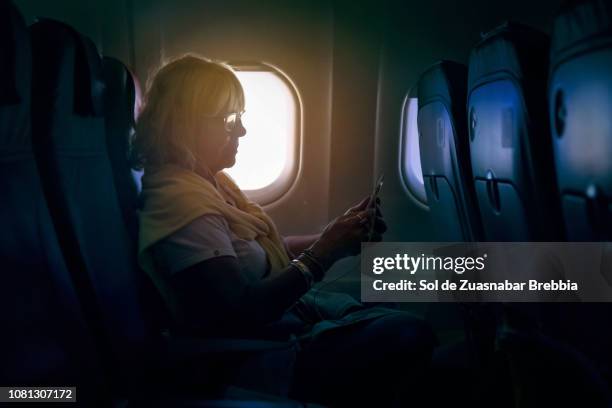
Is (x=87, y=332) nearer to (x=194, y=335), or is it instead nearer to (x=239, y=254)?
(x=194, y=335)

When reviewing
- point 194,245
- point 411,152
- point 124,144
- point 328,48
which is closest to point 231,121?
point 124,144

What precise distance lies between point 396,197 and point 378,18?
0.84 meters

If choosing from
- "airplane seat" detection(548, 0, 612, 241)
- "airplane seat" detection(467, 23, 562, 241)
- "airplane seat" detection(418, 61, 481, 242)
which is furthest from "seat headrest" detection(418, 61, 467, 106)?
"airplane seat" detection(548, 0, 612, 241)

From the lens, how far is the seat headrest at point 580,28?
2.60 ft

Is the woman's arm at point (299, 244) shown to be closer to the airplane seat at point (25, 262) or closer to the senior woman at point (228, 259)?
the senior woman at point (228, 259)

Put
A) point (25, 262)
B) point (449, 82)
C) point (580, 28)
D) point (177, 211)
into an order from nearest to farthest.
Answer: point (580, 28) → point (25, 262) → point (177, 211) → point (449, 82)

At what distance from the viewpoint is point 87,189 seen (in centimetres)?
112

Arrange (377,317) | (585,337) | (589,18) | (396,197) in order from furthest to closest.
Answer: (396,197), (377,317), (585,337), (589,18)

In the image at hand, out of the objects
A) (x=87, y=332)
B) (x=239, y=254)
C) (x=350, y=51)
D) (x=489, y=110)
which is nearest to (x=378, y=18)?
(x=350, y=51)

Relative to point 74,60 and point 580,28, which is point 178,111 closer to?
point 74,60

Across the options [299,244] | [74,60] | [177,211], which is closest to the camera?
[74,60]

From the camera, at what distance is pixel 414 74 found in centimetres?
248

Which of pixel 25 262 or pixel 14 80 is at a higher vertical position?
pixel 14 80

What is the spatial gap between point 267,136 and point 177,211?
1.29 metres
